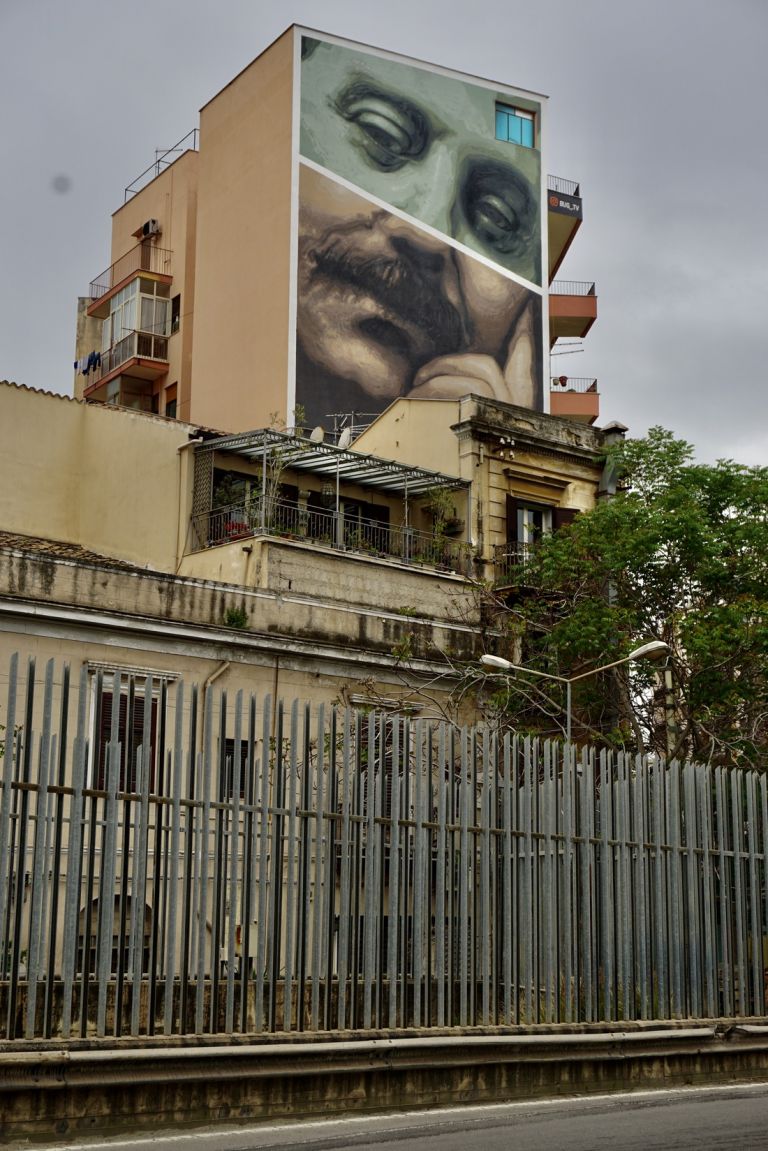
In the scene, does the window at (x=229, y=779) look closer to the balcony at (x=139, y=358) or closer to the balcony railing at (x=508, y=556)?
the balcony railing at (x=508, y=556)

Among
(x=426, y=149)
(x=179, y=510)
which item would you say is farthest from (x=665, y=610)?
(x=426, y=149)

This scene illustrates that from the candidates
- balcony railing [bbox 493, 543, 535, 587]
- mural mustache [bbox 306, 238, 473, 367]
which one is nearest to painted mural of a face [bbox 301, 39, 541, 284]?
mural mustache [bbox 306, 238, 473, 367]

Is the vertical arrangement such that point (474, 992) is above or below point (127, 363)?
below

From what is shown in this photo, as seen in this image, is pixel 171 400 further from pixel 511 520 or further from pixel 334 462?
pixel 511 520

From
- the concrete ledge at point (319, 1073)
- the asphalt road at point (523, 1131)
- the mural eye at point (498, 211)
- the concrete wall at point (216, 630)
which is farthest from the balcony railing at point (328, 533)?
the asphalt road at point (523, 1131)

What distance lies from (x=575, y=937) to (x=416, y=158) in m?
29.5

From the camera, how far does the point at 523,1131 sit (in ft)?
30.3

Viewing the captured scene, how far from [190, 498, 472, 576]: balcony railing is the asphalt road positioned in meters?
15.6

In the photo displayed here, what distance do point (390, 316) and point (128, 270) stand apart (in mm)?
11806

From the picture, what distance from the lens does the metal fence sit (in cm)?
891

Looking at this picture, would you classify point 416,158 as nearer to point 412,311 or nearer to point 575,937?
point 412,311

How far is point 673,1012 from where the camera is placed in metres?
12.8

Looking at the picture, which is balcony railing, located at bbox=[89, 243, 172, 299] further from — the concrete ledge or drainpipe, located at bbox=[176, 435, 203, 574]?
the concrete ledge

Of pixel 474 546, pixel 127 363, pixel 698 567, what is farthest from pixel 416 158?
pixel 698 567
